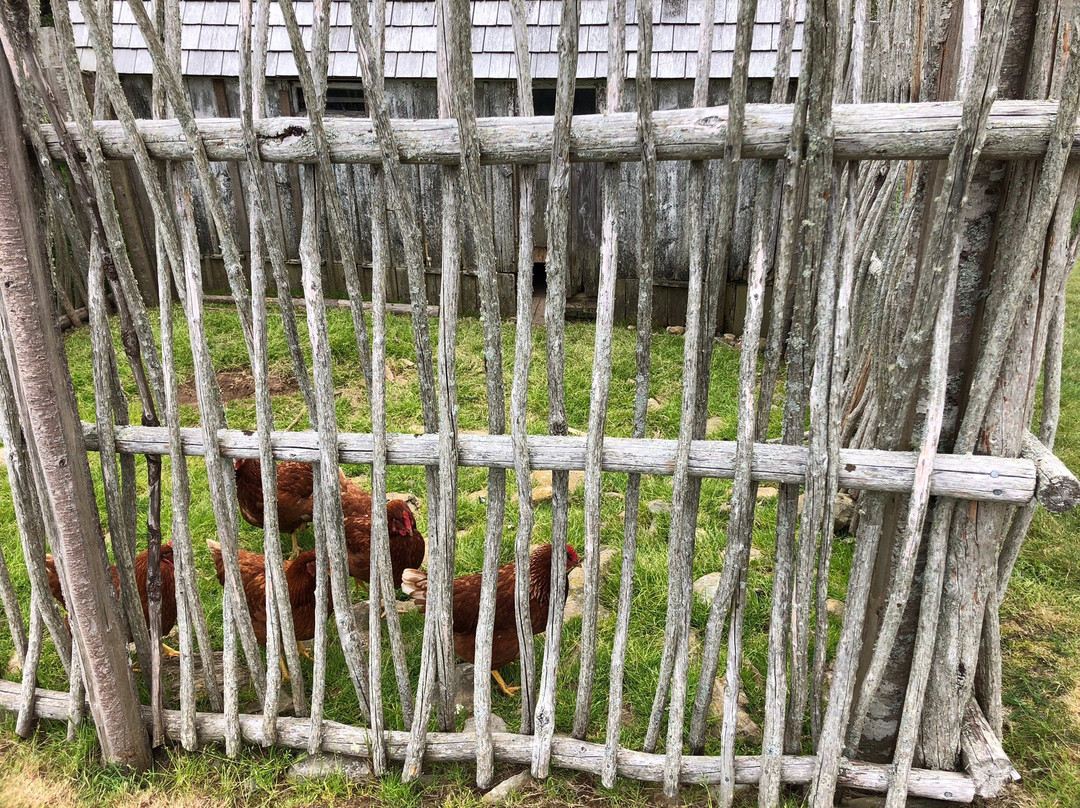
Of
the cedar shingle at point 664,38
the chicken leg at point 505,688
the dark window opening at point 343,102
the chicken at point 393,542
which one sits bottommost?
the chicken leg at point 505,688

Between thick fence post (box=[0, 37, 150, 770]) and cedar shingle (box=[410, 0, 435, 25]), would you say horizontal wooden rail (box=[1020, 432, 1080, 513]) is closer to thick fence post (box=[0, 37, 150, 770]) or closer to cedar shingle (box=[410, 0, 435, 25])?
thick fence post (box=[0, 37, 150, 770])

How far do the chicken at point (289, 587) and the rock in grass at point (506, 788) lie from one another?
95 centimetres

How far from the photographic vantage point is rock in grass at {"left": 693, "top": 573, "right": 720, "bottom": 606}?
3644mm

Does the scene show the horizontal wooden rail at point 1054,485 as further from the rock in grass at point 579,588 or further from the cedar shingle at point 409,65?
the cedar shingle at point 409,65

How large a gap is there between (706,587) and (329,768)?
6.31ft

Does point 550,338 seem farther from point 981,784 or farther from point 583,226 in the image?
point 583,226

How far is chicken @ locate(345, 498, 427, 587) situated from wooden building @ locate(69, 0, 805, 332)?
4.60m

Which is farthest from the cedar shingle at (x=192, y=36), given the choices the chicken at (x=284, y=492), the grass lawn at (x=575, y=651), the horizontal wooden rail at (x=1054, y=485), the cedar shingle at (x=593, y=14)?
the horizontal wooden rail at (x=1054, y=485)

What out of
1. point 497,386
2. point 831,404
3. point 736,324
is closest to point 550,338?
point 497,386

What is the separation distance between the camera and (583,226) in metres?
7.75

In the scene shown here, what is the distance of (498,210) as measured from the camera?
25.1ft

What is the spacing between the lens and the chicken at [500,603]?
2.98 m

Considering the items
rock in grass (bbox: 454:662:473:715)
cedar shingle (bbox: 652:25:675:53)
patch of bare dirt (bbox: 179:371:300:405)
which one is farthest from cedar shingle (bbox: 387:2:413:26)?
rock in grass (bbox: 454:662:473:715)

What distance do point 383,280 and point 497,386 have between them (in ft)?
1.70
